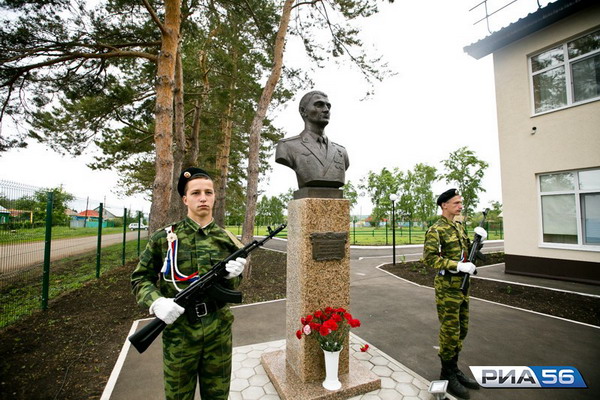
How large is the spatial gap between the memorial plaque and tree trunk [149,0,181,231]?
542 centimetres

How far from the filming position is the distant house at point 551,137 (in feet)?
24.4

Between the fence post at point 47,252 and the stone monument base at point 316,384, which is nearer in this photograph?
the stone monument base at point 316,384

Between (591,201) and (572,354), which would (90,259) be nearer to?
(572,354)

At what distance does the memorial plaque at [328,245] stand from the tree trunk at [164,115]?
542cm

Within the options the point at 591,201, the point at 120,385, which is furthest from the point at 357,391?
the point at 591,201

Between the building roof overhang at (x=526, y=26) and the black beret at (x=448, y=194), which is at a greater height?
the building roof overhang at (x=526, y=26)

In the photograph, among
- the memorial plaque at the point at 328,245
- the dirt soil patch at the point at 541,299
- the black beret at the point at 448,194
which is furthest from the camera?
the dirt soil patch at the point at 541,299

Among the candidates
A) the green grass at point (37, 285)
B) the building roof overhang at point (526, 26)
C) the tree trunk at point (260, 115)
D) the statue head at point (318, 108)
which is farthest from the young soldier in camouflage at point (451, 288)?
the building roof overhang at point (526, 26)

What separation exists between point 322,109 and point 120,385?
4.09m

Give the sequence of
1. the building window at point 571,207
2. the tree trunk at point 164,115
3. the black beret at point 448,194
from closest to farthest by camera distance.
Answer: the black beret at point 448,194, the tree trunk at point 164,115, the building window at point 571,207

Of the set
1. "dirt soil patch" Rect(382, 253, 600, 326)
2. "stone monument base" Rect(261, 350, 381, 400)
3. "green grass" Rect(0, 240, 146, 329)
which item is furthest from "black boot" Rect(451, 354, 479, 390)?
"green grass" Rect(0, 240, 146, 329)

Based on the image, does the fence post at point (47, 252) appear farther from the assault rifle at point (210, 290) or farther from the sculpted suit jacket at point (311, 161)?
the assault rifle at point (210, 290)

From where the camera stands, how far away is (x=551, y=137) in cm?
805

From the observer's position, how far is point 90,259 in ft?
40.4
